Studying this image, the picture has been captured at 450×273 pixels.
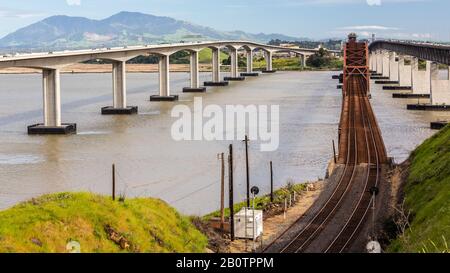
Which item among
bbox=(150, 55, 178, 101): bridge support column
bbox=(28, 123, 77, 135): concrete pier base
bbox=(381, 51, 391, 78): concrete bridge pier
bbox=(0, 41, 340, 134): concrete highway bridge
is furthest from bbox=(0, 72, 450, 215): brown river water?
bbox=(381, 51, 391, 78): concrete bridge pier

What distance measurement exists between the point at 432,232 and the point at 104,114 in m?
46.6

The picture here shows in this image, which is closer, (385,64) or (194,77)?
(194,77)

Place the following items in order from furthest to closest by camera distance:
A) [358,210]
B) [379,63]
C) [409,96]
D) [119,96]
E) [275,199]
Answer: [379,63] < [409,96] < [119,96] < [275,199] < [358,210]

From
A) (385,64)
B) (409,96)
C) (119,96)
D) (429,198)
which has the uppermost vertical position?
(385,64)

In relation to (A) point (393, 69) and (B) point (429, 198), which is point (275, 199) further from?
(A) point (393, 69)

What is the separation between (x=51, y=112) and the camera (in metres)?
47.3

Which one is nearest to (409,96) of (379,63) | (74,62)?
(74,62)

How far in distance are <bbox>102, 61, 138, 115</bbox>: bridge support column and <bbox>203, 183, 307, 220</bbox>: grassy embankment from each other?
3353 centimetres

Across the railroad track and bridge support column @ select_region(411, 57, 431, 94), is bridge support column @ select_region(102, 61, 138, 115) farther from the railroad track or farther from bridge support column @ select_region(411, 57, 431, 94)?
bridge support column @ select_region(411, 57, 431, 94)

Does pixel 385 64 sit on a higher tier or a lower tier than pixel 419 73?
higher

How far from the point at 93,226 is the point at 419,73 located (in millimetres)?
66774

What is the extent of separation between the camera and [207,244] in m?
18.1

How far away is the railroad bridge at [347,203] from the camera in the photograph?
62.7ft
